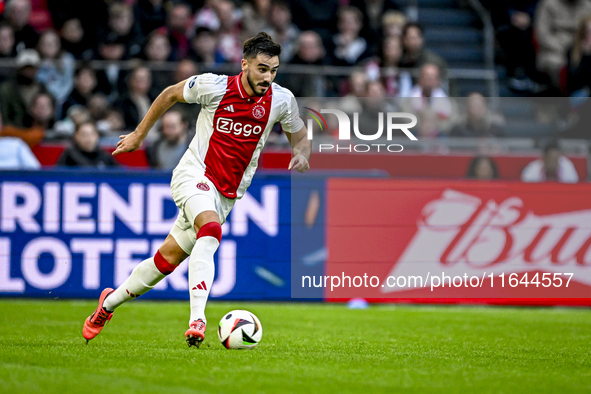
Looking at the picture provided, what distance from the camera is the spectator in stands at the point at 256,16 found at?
1335cm

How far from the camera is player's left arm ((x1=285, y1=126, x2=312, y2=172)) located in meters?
6.21

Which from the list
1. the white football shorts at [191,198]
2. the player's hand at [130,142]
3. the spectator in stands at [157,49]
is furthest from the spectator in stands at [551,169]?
the player's hand at [130,142]

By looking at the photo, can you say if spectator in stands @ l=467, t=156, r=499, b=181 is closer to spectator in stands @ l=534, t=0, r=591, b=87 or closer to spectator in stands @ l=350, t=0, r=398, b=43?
spectator in stands @ l=350, t=0, r=398, b=43

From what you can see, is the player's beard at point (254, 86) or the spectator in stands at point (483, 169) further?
the spectator in stands at point (483, 169)

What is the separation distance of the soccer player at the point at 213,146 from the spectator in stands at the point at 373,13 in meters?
7.61

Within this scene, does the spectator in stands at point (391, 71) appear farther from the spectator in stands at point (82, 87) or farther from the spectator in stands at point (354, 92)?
the spectator in stands at point (82, 87)

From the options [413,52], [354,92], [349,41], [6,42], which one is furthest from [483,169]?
[6,42]

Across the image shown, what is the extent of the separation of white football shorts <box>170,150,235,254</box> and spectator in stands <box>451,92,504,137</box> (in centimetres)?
483

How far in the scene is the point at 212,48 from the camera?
500 inches

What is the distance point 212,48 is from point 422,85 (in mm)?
3298

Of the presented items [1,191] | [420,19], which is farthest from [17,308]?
[420,19]

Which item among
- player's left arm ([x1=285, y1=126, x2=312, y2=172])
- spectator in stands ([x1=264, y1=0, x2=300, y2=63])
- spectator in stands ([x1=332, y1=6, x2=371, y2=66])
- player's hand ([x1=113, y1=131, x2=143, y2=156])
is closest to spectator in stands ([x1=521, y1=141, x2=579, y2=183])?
spectator in stands ([x1=332, y1=6, x2=371, y2=66])

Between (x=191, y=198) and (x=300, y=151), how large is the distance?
3.10ft

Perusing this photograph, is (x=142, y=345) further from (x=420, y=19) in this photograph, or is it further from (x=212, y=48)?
(x=420, y=19)
